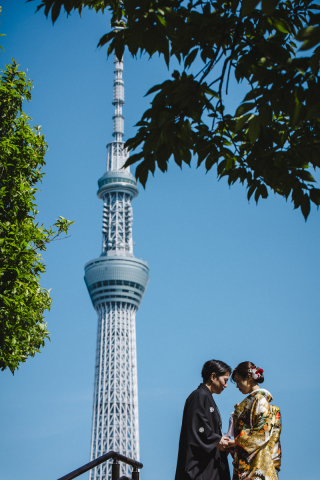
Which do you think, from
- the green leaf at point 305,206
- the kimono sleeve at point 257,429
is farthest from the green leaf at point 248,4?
the kimono sleeve at point 257,429

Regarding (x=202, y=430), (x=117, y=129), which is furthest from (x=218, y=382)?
(x=117, y=129)

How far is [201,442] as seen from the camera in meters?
4.59

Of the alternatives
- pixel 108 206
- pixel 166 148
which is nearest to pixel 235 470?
pixel 166 148

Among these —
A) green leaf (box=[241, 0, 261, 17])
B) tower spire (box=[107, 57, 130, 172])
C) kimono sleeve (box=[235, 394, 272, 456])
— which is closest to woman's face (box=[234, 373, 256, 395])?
kimono sleeve (box=[235, 394, 272, 456])

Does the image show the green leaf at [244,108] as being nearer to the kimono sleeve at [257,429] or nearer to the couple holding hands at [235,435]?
the couple holding hands at [235,435]

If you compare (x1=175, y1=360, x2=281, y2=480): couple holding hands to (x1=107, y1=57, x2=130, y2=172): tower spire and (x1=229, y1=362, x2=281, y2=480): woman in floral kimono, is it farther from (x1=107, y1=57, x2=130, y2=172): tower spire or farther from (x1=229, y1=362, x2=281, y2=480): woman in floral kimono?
(x1=107, y1=57, x2=130, y2=172): tower spire

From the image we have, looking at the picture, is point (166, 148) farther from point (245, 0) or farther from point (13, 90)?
point (13, 90)

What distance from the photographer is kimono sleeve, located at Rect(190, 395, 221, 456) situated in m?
4.59

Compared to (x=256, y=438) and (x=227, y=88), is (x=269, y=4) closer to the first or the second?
(x=227, y=88)

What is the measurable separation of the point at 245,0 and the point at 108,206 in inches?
3514

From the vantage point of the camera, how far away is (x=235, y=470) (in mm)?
4648

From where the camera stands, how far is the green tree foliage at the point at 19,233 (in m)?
7.95

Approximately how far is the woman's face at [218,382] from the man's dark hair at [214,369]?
3cm

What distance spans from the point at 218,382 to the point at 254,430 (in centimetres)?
56
